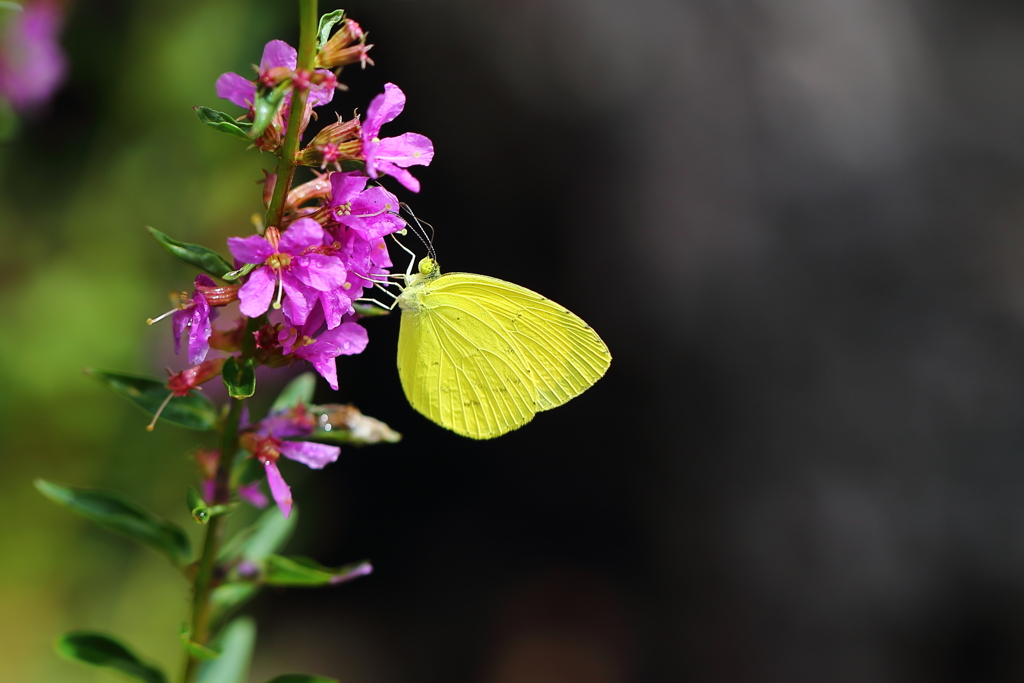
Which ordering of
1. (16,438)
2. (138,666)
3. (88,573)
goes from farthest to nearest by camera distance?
(88,573) < (16,438) < (138,666)

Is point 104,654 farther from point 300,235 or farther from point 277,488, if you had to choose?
point 300,235

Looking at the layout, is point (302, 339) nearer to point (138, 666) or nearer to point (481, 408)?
point (138, 666)

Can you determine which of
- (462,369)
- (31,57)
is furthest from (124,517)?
(31,57)

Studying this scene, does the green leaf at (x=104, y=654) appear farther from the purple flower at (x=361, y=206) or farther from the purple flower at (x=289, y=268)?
the purple flower at (x=361, y=206)

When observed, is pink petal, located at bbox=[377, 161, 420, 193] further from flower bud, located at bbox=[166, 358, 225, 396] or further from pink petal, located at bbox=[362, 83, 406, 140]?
flower bud, located at bbox=[166, 358, 225, 396]

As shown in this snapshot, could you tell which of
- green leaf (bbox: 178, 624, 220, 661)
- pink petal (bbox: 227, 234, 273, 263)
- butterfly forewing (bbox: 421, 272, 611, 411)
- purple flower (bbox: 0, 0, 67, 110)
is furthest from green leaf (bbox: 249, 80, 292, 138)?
purple flower (bbox: 0, 0, 67, 110)

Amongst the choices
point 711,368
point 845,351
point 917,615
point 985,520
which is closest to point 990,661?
point 917,615

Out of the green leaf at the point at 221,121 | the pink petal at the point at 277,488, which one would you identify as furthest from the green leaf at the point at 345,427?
the green leaf at the point at 221,121
